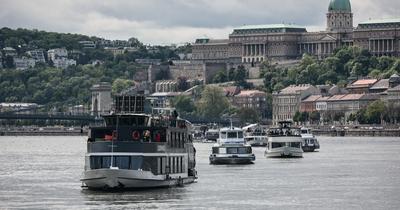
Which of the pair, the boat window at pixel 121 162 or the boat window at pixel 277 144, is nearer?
the boat window at pixel 121 162

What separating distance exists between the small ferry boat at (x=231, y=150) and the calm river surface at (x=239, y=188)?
2.52 ft

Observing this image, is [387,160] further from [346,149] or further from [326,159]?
[346,149]

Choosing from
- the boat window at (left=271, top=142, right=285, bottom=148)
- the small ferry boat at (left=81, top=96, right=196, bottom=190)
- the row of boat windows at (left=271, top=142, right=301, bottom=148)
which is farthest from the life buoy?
the boat window at (left=271, top=142, right=285, bottom=148)

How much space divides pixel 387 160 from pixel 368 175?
19116mm

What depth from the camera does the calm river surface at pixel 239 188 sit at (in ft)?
204

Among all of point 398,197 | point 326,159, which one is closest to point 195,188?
point 398,197

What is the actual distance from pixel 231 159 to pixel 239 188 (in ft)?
68.3

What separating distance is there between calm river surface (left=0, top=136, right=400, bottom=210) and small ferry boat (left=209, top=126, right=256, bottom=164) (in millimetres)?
768

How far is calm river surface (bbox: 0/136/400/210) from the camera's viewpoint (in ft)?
204

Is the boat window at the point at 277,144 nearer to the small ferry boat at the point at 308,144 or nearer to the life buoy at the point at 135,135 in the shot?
the small ferry boat at the point at 308,144

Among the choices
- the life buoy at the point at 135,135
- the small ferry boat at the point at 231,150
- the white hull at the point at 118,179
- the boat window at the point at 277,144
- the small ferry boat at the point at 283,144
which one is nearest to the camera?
the white hull at the point at 118,179

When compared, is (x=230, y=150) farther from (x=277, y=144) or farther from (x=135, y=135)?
(x=135, y=135)

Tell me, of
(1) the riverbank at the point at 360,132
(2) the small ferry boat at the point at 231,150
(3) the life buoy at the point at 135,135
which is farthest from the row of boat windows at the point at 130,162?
(1) the riverbank at the point at 360,132

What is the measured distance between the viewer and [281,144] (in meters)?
102
